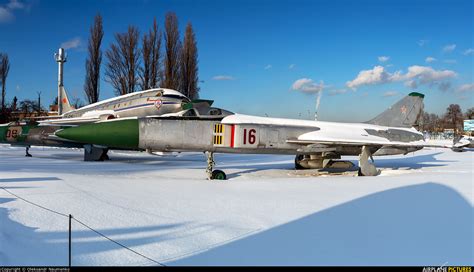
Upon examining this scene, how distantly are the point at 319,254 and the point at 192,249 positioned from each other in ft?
4.19

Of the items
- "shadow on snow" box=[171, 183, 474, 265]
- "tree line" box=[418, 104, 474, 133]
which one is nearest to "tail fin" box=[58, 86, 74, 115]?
"shadow on snow" box=[171, 183, 474, 265]

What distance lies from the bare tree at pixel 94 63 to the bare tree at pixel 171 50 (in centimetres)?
673

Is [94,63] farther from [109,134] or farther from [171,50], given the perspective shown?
[109,134]

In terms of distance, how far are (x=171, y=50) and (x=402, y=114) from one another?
78.1 ft

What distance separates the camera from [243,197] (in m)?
5.92

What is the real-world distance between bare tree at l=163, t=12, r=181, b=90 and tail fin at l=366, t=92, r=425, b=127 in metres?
22.9

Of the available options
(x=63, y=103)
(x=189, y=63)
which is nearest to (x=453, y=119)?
(x=189, y=63)

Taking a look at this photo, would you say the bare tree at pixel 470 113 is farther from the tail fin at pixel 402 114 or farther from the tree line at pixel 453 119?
the tail fin at pixel 402 114

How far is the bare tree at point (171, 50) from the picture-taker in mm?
31938

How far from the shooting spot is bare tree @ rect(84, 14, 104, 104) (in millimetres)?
32469

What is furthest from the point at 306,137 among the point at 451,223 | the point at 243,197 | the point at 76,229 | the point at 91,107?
the point at 91,107

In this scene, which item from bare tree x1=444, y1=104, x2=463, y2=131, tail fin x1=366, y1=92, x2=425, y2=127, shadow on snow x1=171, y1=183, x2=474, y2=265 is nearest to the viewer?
shadow on snow x1=171, y1=183, x2=474, y2=265

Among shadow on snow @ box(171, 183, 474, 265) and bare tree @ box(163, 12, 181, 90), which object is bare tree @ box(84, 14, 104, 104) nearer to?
bare tree @ box(163, 12, 181, 90)

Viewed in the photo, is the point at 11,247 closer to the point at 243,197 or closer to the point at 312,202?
the point at 243,197
